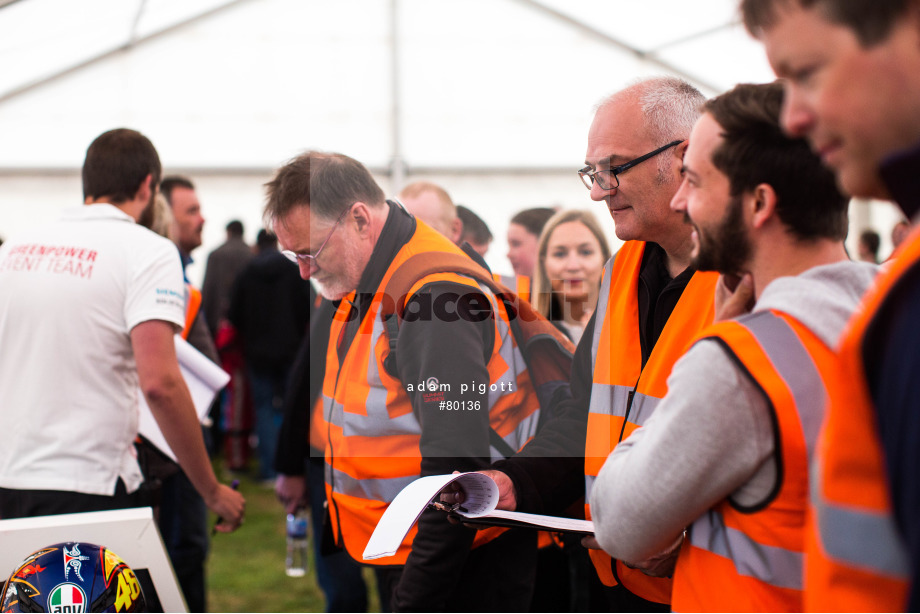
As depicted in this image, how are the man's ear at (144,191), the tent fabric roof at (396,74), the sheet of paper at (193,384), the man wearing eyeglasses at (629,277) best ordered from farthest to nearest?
the tent fabric roof at (396,74) → the sheet of paper at (193,384) → the man's ear at (144,191) → the man wearing eyeglasses at (629,277)

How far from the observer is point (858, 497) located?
69cm

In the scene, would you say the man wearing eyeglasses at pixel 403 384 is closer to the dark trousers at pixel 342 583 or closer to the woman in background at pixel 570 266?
the dark trousers at pixel 342 583

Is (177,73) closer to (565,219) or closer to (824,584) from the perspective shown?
(565,219)

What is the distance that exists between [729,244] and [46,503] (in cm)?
193

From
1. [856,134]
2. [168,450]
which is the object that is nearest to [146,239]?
[168,450]

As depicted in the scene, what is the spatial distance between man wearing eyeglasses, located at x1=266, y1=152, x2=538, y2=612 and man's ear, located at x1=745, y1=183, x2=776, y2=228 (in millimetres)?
764

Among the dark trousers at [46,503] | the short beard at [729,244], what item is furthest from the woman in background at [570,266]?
the short beard at [729,244]

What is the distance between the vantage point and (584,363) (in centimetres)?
184

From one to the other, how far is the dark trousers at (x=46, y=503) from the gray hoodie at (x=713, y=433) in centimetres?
166

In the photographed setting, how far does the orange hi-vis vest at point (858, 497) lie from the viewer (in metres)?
0.68

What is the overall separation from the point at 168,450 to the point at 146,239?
78 centimetres

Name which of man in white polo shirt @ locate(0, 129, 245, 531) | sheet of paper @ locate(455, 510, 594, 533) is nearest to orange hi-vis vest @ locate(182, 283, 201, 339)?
man in white polo shirt @ locate(0, 129, 245, 531)

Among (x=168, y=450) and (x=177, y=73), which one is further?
(x=177, y=73)

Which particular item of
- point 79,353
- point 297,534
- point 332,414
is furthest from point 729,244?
point 297,534
